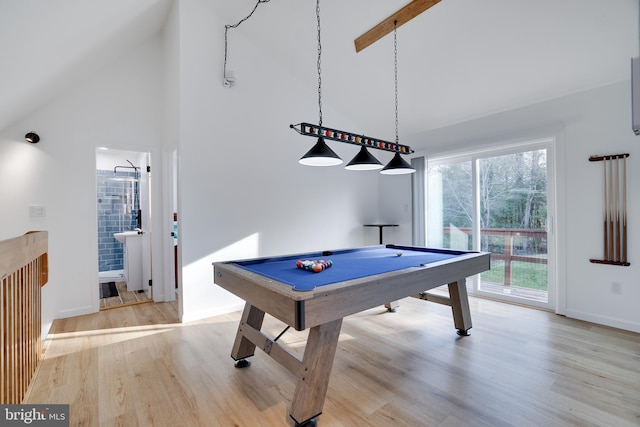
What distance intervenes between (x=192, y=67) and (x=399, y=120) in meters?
2.95

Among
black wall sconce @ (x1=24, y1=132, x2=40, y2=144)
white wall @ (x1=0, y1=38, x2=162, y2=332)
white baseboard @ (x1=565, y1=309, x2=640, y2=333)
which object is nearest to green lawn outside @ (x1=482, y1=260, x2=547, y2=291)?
white baseboard @ (x1=565, y1=309, x2=640, y2=333)

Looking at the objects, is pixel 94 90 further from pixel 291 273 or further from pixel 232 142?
pixel 291 273

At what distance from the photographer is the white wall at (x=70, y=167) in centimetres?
A: 309

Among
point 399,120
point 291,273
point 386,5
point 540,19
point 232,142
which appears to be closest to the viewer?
point 291,273

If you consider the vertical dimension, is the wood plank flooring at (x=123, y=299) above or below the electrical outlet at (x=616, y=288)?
below

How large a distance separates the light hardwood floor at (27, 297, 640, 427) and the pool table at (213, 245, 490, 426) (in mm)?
206

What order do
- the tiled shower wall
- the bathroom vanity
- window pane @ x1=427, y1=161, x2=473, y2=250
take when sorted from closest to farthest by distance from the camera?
window pane @ x1=427, y1=161, x2=473, y2=250 → the bathroom vanity → the tiled shower wall

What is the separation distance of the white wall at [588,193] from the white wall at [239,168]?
285 cm

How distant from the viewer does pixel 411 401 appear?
6.16 ft

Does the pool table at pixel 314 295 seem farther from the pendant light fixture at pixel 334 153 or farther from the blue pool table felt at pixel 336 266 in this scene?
the pendant light fixture at pixel 334 153

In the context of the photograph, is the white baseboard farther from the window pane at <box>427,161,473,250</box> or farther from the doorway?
the doorway

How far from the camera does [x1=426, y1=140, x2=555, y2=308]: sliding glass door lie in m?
3.68

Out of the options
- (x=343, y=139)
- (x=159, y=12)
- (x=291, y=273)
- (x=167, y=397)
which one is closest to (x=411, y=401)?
(x=291, y=273)

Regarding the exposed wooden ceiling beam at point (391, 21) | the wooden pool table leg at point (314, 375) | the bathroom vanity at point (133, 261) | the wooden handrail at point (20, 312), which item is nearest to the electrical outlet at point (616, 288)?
the wooden pool table leg at point (314, 375)
